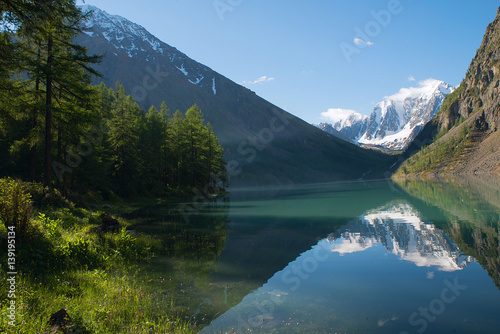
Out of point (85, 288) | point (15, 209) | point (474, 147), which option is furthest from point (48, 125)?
point (474, 147)

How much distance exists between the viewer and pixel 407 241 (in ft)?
56.3

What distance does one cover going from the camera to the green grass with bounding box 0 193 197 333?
6.35m

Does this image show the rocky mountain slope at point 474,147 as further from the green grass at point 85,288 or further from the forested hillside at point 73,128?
the green grass at point 85,288

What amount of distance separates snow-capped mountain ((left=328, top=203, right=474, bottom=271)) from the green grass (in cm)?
1004

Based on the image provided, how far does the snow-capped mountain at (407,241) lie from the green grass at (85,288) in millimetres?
10039

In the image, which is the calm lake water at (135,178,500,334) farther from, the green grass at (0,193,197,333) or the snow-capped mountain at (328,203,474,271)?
the green grass at (0,193,197,333)

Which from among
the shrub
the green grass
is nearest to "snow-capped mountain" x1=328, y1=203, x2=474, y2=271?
the green grass

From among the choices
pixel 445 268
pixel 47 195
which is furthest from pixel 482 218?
pixel 47 195

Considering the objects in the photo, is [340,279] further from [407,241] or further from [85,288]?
[85,288]

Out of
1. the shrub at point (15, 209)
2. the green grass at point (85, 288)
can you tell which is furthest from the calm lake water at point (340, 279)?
the shrub at point (15, 209)

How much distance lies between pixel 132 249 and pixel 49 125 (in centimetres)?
1254

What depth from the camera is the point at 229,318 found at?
319 inches

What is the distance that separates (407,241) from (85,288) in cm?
1597

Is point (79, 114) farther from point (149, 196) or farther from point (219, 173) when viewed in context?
point (219, 173)
